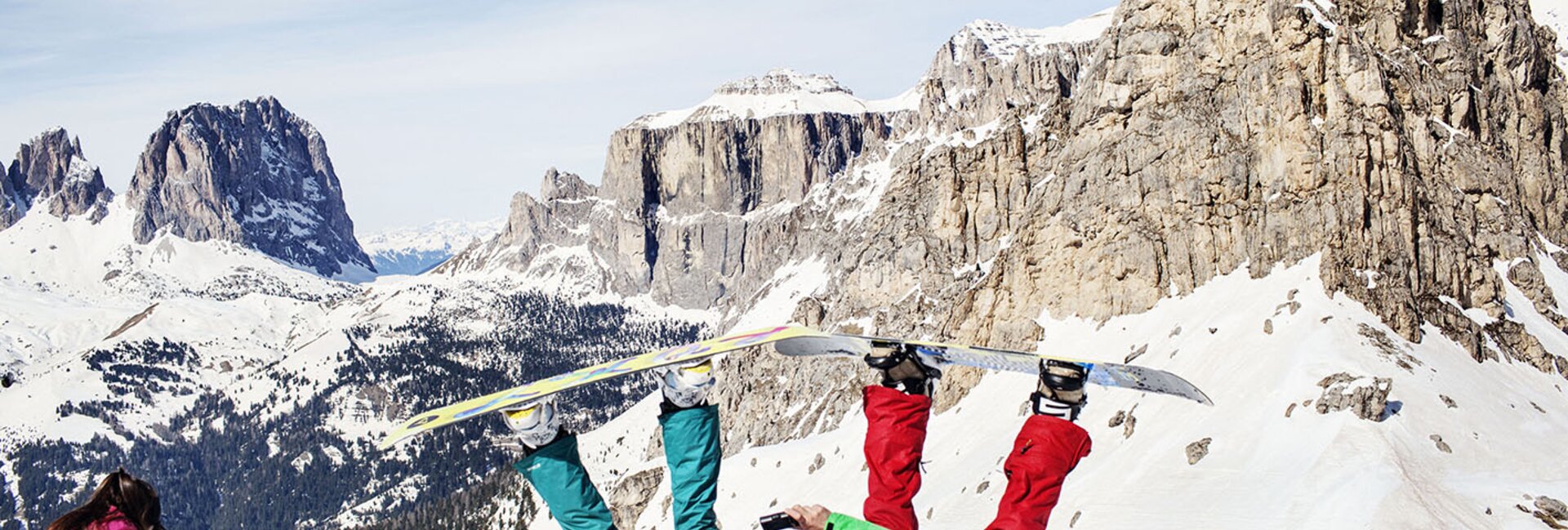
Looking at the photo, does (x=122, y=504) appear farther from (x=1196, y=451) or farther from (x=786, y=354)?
(x=1196, y=451)

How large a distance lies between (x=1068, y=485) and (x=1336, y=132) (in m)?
32.7

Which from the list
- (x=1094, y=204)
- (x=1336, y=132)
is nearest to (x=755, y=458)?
(x=1094, y=204)

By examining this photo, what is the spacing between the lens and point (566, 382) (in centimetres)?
909

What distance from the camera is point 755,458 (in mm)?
117125

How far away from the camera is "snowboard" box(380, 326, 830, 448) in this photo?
28.6 feet

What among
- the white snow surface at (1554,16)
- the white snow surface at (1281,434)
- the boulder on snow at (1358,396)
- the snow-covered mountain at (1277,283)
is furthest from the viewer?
the white snow surface at (1554,16)

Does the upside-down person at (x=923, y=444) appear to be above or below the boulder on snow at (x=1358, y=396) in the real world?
above

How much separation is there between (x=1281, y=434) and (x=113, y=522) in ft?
171

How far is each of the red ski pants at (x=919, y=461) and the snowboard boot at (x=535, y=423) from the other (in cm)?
259

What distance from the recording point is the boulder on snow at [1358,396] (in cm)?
4962

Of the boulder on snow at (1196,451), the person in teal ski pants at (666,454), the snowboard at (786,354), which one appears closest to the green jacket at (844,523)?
the person in teal ski pants at (666,454)

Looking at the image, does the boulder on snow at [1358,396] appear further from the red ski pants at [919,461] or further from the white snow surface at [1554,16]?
the white snow surface at [1554,16]

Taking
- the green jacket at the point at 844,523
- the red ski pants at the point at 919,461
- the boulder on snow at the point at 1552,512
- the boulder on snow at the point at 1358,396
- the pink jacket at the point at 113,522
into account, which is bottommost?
the boulder on snow at the point at 1552,512

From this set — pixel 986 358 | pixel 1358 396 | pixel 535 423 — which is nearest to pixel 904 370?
pixel 986 358
